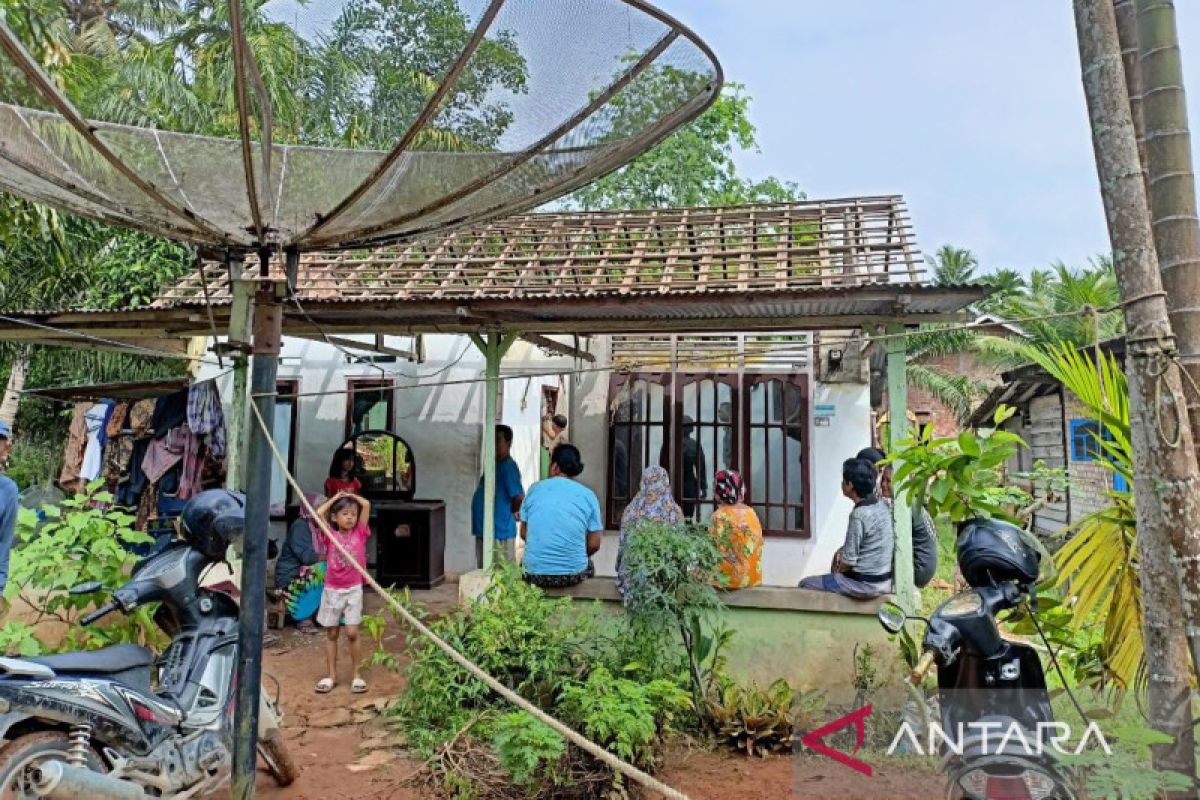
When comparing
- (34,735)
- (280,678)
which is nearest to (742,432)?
(280,678)

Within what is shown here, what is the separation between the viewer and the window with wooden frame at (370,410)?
359 inches

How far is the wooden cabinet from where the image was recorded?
834cm

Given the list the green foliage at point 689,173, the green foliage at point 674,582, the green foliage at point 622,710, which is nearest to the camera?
the green foliage at point 622,710

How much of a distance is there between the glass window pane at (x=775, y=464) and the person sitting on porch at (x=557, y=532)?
3.90m

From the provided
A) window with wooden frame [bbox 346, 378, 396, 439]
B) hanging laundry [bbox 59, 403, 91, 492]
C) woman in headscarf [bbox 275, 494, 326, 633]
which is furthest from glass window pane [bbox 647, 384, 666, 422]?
hanging laundry [bbox 59, 403, 91, 492]

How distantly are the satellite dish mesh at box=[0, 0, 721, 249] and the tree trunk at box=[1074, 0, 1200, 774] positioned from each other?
1333 millimetres

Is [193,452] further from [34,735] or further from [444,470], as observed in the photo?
[34,735]

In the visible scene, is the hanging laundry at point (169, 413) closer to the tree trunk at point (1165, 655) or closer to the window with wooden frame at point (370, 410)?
the window with wooden frame at point (370, 410)

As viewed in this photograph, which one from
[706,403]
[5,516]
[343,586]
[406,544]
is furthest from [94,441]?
[706,403]

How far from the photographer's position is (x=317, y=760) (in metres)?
4.13

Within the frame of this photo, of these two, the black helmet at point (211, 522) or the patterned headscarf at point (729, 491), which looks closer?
the black helmet at point (211, 522)

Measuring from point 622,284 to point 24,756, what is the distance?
425 centimetres

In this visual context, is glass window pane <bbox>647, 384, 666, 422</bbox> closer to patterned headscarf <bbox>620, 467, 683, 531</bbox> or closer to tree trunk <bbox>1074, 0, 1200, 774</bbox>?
patterned headscarf <bbox>620, 467, 683, 531</bbox>

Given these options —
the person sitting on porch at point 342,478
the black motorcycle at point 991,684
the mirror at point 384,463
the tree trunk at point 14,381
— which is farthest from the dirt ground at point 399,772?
the tree trunk at point 14,381
